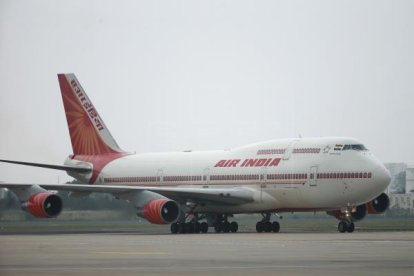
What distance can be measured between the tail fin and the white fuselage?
243 inches

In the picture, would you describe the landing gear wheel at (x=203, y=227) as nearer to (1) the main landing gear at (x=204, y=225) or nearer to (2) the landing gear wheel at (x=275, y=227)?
(1) the main landing gear at (x=204, y=225)

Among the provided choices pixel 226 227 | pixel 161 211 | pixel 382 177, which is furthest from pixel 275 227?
pixel 382 177

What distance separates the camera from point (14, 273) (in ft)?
73.7

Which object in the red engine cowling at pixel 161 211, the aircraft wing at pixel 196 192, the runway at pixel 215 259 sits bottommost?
the runway at pixel 215 259

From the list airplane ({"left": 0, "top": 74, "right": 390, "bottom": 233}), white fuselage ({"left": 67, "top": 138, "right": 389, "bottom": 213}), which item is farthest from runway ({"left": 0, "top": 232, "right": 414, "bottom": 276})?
airplane ({"left": 0, "top": 74, "right": 390, "bottom": 233})

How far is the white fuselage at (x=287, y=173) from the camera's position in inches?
2078

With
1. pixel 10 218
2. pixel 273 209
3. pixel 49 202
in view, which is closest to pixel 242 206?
pixel 273 209

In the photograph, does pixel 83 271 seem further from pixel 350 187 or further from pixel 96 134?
pixel 96 134

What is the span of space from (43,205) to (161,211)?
6.54 meters

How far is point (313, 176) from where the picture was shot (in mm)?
53812

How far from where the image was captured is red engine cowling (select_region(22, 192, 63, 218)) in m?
55.0

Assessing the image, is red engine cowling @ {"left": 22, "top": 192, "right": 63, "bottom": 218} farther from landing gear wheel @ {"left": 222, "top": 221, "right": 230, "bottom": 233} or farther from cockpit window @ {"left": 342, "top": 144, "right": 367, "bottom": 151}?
cockpit window @ {"left": 342, "top": 144, "right": 367, "bottom": 151}

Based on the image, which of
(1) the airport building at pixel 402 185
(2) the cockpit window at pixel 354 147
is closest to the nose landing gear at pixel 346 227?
(2) the cockpit window at pixel 354 147

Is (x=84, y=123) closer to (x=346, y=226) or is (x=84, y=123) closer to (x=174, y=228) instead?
(x=174, y=228)
